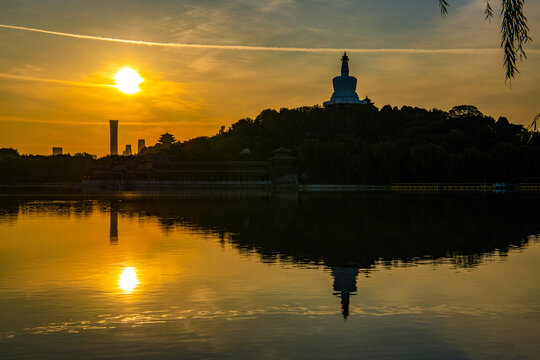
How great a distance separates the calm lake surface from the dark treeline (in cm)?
7714

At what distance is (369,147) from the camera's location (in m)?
113

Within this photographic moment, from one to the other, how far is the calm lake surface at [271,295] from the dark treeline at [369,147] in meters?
77.1

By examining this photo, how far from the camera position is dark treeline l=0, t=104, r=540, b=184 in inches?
4021

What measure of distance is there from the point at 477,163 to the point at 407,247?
8272 cm

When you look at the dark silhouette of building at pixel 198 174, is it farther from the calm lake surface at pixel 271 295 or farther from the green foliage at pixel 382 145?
the calm lake surface at pixel 271 295

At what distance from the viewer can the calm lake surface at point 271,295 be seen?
399 inches

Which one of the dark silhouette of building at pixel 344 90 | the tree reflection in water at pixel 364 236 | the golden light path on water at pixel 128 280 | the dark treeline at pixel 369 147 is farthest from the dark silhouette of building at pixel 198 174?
the golden light path on water at pixel 128 280

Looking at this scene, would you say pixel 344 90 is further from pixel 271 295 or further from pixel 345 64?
pixel 271 295

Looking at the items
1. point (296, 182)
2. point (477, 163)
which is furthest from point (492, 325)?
point (296, 182)

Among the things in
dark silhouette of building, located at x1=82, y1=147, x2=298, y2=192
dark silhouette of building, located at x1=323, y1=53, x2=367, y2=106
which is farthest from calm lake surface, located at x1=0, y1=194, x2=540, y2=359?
dark silhouette of building, located at x1=323, y1=53, x2=367, y2=106

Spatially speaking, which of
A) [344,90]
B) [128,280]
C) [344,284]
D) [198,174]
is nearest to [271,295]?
[344,284]

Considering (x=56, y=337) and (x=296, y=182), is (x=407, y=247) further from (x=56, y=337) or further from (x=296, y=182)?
(x=296, y=182)

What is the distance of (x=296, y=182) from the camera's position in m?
119

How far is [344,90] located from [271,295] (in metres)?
155
